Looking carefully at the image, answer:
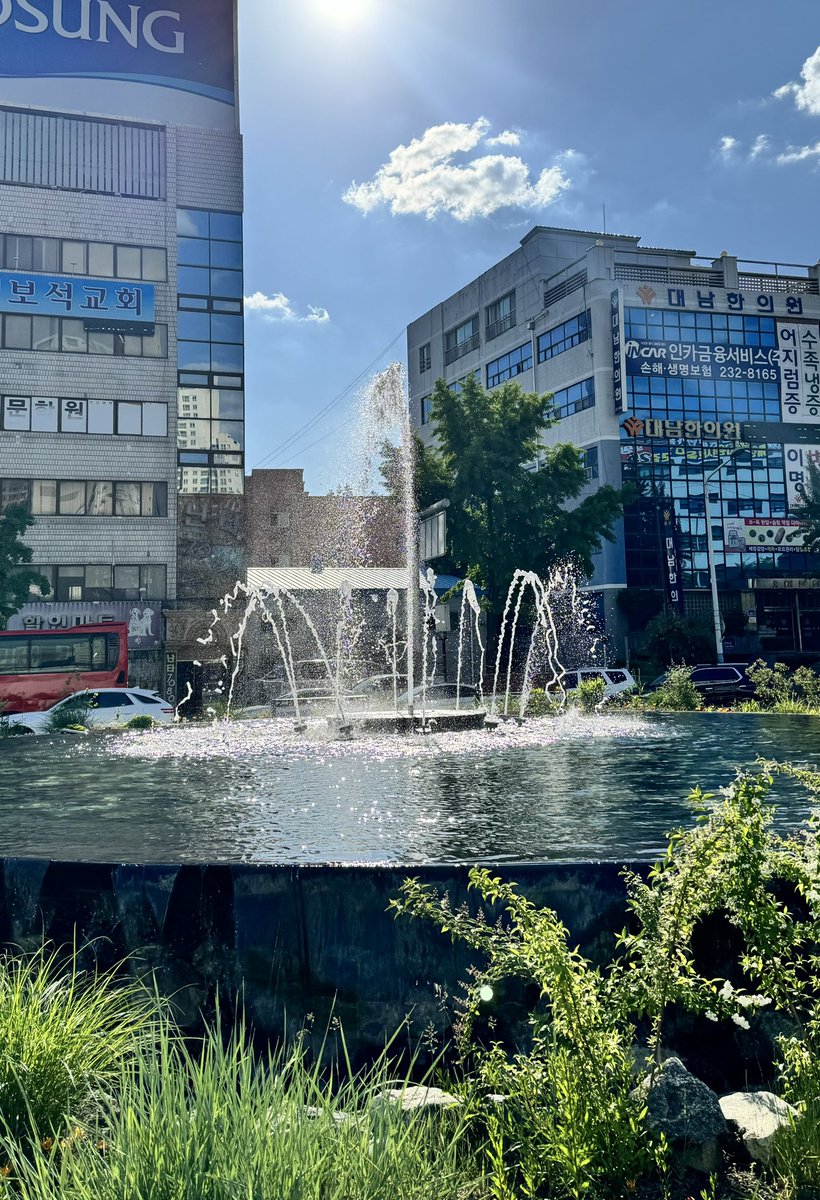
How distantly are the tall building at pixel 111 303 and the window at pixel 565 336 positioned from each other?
17673 mm

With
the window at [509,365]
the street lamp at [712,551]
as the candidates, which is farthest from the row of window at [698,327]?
the window at [509,365]

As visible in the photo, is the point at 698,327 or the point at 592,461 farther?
the point at 698,327

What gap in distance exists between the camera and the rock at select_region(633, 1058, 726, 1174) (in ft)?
11.7

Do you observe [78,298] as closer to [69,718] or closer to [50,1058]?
[69,718]

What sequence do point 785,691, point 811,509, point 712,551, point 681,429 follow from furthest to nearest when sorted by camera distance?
point 681,429 → point 811,509 → point 712,551 → point 785,691

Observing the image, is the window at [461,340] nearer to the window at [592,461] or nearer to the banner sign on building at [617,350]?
the banner sign on building at [617,350]

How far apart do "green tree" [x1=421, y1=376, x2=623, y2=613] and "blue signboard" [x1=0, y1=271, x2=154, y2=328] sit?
43.0ft

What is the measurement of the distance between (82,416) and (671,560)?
89.2 ft

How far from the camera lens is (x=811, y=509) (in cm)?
4809

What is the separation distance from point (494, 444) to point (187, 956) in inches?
1204

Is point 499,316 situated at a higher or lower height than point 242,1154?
higher

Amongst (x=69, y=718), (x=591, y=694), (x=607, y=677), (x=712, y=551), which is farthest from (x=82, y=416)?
(x=712, y=551)

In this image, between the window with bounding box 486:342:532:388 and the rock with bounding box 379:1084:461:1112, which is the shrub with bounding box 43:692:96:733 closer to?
the rock with bounding box 379:1084:461:1112

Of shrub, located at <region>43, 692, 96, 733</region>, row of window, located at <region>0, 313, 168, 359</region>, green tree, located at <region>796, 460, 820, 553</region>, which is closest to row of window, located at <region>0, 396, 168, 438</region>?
row of window, located at <region>0, 313, 168, 359</region>
